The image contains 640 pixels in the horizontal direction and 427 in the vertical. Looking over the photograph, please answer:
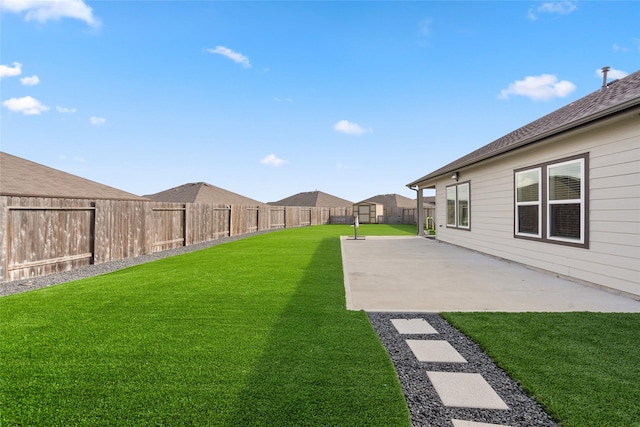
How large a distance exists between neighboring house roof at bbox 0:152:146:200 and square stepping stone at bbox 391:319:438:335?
973 centimetres

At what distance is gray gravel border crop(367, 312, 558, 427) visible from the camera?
183 centimetres

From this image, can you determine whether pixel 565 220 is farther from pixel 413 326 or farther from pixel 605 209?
pixel 413 326

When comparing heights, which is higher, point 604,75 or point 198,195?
point 604,75

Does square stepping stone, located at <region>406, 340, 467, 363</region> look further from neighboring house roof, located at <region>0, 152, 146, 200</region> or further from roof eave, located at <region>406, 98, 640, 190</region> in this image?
neighboring house roof, located at <region>0, 152, 146, 200</region>

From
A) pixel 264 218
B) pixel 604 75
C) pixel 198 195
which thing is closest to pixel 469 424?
pixel 604 75

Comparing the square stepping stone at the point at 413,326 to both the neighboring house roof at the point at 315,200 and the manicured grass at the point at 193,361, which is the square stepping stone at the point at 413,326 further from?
the neighboring house roof at the point at 315,200

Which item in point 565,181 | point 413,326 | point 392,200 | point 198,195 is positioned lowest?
point 413,326

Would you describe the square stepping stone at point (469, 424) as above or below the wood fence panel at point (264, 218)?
below

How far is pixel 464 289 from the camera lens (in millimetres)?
4977

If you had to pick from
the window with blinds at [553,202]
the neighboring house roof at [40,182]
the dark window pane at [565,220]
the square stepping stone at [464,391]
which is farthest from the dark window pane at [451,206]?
the neighboring house roof at [40,182]

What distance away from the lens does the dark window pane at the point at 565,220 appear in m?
5.46

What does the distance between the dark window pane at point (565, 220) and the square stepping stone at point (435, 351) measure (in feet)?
13.8

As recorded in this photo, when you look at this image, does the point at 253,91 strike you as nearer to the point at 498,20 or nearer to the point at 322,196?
the point at 498,20

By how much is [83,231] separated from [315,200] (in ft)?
103
